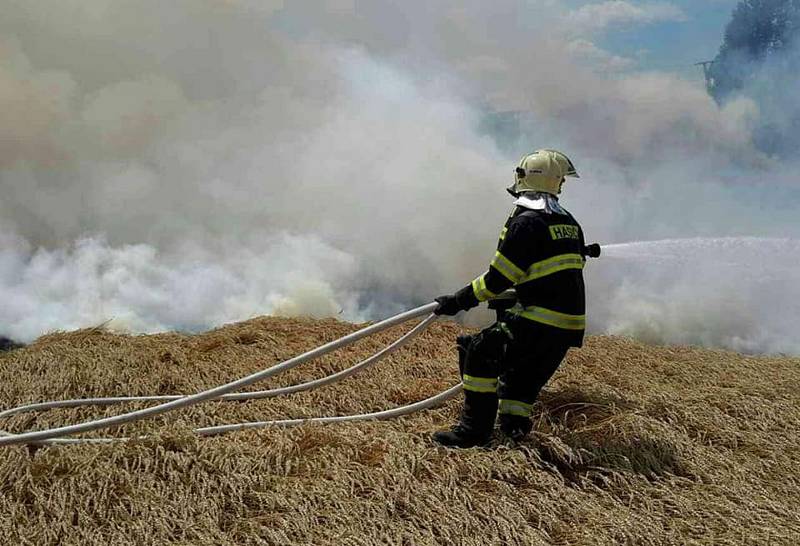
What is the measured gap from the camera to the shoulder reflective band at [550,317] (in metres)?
5.43

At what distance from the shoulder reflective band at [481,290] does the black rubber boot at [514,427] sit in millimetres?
1058

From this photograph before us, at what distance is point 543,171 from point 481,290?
1.08 m

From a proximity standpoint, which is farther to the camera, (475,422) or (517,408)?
(517,408)

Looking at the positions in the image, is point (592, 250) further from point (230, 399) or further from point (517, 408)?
point (230, 399)

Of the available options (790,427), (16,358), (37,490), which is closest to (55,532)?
(37,490)

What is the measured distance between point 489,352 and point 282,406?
2.23 m

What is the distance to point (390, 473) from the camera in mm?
5020

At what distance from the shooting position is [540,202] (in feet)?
18.1

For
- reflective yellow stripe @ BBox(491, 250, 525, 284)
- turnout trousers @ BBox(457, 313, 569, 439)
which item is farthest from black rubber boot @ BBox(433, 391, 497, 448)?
reflective yellow stripe @ BBox(491, 250, 525, 284)

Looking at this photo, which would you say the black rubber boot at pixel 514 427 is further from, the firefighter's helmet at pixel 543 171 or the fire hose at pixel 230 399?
the firefighter's helmet at pixel 543 171

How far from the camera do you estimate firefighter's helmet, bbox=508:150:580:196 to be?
5629 millimetres

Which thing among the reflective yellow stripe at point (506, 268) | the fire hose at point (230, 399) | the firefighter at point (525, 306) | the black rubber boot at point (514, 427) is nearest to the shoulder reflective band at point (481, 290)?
the firefighter at point (525, 306)

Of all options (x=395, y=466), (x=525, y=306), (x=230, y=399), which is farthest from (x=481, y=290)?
(x=230, y=399)

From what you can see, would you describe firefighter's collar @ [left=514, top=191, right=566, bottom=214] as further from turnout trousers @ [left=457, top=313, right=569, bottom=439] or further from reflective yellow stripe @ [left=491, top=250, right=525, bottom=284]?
turnout trousers @ [left=457, top=313, right=569, bottom=439]
